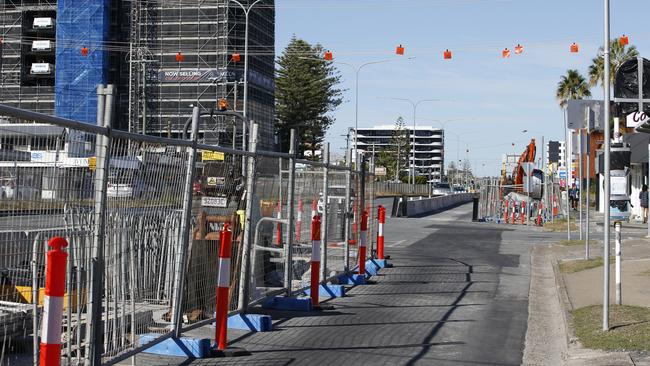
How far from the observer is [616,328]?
1040 cm

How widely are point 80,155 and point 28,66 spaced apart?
78703mm

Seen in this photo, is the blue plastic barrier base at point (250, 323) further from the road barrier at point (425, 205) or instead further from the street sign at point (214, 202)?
the road barrier at point (425, 205)

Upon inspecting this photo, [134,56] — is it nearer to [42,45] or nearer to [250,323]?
[42,45]

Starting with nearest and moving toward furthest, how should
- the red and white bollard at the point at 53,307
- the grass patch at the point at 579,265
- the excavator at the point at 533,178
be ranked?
the red and white bollard at the point at 53,307 → the grass patch at the point at 579,265 → the excavator at the point at 533,178

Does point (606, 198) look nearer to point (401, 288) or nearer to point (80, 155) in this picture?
point (401, 288)

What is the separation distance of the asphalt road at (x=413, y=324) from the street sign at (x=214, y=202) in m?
1.48

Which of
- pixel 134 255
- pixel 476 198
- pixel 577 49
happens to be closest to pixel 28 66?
pixel 476 198

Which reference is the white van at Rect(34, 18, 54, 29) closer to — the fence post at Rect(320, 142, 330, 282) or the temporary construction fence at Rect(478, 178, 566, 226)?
the temporary construction fence at Rect(478, 178, 566, 226)

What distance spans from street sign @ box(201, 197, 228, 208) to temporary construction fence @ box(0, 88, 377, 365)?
0.05 ft

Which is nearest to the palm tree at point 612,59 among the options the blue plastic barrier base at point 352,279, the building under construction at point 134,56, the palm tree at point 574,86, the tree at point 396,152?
the palm tree at point 574,86

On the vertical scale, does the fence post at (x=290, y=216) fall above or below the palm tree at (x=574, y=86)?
below

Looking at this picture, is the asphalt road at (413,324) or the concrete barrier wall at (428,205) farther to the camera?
the concrete barrier wall at (428,205)

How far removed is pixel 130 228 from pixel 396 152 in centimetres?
13098

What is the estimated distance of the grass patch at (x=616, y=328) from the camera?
9.38 meters
